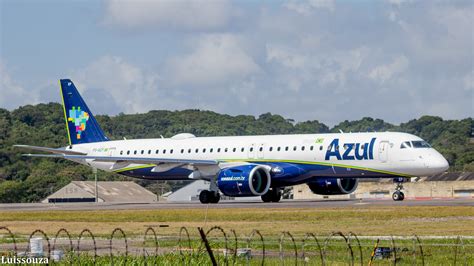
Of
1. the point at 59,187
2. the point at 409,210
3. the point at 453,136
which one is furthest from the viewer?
the point at 453,136

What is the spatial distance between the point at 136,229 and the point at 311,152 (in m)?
22.1

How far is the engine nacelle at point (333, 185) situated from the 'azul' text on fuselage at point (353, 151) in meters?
3.97

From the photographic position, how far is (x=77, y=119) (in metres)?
74.5

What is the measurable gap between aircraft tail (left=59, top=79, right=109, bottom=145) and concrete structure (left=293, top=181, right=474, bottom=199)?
109ft

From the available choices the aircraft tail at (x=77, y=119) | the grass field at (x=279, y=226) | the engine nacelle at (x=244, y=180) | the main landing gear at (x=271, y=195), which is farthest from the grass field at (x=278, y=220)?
the aircraft tail at (x=77, y=119)

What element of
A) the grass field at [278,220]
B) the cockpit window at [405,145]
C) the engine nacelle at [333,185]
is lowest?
the grass field at [278,220]

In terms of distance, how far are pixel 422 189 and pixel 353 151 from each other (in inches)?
1915

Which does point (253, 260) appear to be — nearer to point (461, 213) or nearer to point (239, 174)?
point (461, 213)

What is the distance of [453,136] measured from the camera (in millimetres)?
199000

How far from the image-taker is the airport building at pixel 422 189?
103 meters

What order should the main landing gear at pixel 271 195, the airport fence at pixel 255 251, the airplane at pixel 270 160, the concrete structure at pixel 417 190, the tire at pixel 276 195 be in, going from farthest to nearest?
1. the concrete structure at pixel 417 190
2. the tire at pixel 276 195
3. the main landing gear at pixel 271 195
4. the airplane at pixel 270 160
5. the airport fence at pixel 255 251

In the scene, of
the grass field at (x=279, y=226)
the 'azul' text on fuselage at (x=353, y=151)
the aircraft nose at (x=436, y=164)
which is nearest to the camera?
the grass field at (x=279, y=226)

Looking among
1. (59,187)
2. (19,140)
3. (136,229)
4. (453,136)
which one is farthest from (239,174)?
(453,136)

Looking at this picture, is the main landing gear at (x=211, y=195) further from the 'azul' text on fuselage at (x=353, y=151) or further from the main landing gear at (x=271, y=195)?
the 'azul' text on fuselage at (x=353, y=151)
